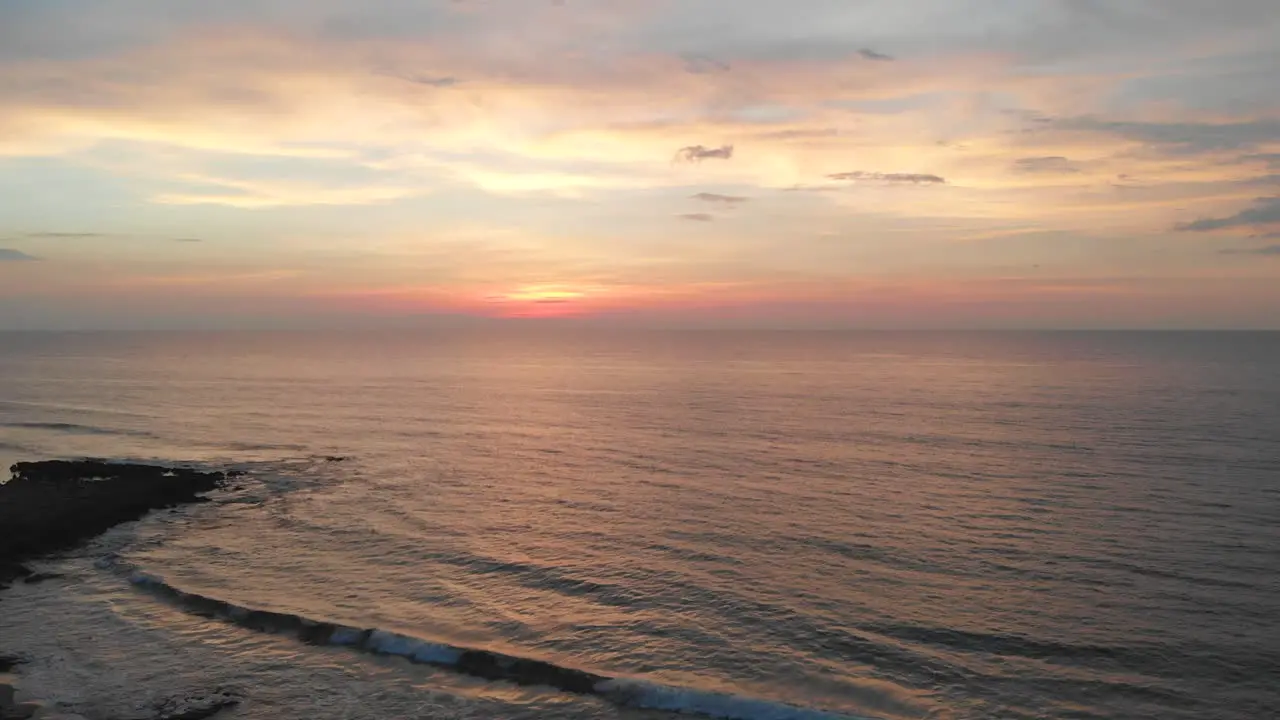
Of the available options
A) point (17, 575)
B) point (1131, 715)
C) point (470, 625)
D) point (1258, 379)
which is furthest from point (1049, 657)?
point (1258, 379)

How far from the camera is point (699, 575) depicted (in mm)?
32875

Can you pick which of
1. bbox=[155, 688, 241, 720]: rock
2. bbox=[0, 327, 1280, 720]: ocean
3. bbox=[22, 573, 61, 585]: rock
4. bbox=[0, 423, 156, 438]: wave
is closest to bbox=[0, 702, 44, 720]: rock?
bbox=[0, 327, 1280, 720]: ocean

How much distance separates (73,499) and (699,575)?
37.1 metres

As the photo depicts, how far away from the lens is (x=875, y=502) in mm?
45375

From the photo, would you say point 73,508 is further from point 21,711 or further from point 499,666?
point 499,666

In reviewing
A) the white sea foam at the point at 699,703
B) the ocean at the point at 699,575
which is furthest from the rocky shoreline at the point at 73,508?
the white sea foam at the point at 699,703

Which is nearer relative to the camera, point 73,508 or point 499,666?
point 499,666

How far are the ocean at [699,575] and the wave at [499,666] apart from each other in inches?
5.5

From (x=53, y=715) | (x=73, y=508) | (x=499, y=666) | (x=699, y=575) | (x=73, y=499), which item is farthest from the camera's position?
(x=73, y=499)

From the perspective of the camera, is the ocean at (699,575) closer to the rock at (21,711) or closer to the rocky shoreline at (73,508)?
the rock at (21,711)

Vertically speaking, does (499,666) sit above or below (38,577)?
above

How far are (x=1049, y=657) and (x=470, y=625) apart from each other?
19.1 metres

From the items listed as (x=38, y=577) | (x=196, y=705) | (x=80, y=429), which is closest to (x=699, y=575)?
(x=196, y=705)

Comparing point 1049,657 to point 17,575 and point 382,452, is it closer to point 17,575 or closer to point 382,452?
point 17,575
